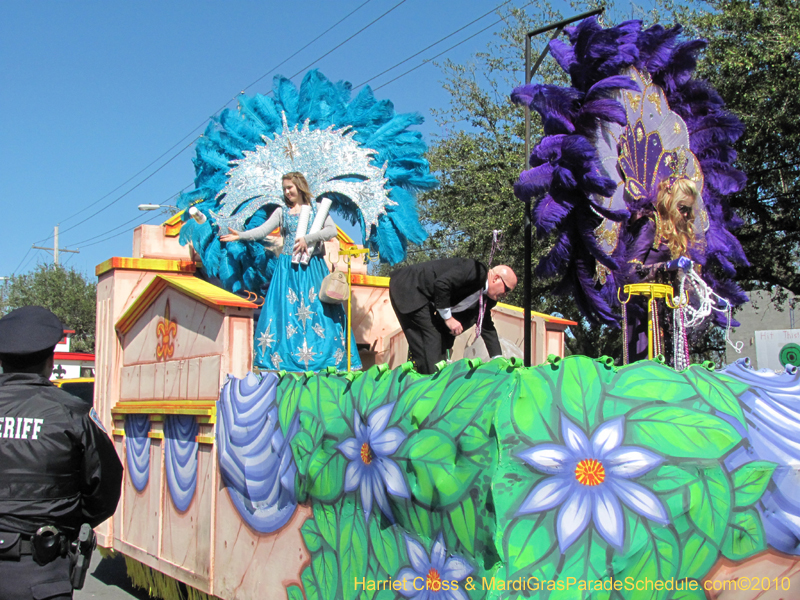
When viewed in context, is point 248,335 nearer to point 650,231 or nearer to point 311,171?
point 311,171

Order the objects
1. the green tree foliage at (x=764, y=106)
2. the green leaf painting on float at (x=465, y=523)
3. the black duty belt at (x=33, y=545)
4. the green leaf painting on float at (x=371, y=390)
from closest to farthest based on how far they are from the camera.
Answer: the black duty belt at (x=33, y=545) < the green leaf painting on float at (x=465, y=523) < the green leaf painting on float at (x=371, y=390) < the green tree foliage at (x=764, y=106)

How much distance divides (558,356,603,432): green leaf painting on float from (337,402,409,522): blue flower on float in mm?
872

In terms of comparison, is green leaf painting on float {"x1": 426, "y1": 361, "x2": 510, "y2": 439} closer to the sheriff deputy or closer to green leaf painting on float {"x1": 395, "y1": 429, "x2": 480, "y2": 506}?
green leaf painting on float {"x1": 395, "y1": 429, "x2": 480, "y2": 506}

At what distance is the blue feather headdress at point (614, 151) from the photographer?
4.88 metres

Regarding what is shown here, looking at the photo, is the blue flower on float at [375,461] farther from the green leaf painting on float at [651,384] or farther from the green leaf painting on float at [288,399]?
the green leaf painting on float at [651,384]

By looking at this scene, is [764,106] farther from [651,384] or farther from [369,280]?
[651,384]

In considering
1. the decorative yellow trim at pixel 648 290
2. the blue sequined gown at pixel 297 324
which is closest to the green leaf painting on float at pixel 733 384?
the decorative yellow trim at pixel 648 290

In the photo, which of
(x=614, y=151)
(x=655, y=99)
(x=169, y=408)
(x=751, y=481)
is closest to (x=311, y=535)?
(x=169, y=408)

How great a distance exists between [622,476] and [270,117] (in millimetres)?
5198

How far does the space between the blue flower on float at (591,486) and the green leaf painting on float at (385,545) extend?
0.89m

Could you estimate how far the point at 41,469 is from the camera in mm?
2967

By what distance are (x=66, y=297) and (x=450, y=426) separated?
37.6 meters

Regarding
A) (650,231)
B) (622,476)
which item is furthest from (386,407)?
(650,231)

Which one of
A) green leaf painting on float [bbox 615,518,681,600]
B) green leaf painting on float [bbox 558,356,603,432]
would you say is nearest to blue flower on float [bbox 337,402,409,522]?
green leaf painting on float [bbox 558,356,603,432]
